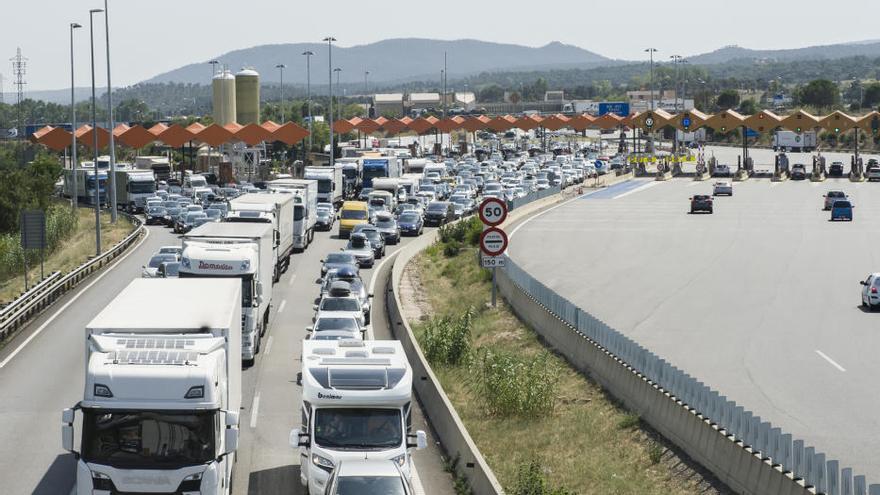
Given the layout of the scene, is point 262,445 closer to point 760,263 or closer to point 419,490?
point 419,490

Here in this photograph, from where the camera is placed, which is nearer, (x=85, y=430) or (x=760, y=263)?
(x=85, y=430)

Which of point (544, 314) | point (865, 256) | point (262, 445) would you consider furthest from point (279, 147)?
point (262, 445)

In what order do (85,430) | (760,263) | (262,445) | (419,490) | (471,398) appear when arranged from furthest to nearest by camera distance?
1. (760,263)
2. (471,398)
3. (262,445)
4. (419,490)
5. (85,430)

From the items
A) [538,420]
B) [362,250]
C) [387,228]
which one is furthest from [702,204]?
[538,420]

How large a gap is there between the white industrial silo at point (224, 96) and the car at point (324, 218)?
5553 centimetres

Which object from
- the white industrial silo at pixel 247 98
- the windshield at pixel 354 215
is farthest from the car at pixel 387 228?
the white industrial silo at pixel 247 98

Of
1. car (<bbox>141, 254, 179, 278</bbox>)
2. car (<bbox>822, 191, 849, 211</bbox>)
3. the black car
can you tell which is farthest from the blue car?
car (<bbox>141, 254, 179, 278</bbox>)

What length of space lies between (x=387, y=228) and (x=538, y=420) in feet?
119

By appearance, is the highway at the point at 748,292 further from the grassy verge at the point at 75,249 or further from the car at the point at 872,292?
the grassy verge at the point at 75,249

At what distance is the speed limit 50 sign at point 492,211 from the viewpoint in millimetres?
35531

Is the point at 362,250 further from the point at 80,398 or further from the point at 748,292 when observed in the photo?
the point at 80,398

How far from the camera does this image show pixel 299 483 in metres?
21.7

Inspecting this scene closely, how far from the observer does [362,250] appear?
5341 centimetres

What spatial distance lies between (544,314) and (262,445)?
14.8 m
